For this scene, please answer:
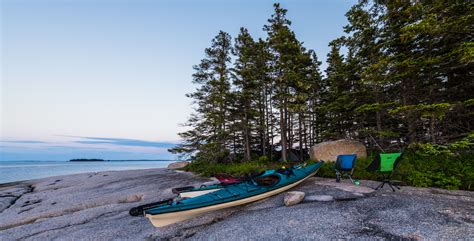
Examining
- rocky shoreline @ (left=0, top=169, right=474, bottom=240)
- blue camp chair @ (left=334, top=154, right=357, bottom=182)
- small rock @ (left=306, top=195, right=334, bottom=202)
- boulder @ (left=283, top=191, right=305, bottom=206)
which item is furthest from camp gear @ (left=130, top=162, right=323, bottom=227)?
blue camp chair @ (left=334, top=154, right=357, bottom=182)

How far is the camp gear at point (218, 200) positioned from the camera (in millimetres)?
4317

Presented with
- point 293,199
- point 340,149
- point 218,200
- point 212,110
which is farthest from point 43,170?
point 340,149

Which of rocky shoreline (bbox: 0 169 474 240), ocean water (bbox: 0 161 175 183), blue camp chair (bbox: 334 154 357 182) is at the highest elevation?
blue camp chair (bbox: 334 154 357 182)

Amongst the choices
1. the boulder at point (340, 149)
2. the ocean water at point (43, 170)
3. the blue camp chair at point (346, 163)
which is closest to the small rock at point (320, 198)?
the blue camp chair at point (346, 163)

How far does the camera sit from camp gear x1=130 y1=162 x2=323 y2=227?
432 centimetres

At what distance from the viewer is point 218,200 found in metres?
4.75

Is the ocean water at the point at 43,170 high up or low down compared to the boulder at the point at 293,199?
down

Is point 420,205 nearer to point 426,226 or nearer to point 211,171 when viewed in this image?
point 426,226

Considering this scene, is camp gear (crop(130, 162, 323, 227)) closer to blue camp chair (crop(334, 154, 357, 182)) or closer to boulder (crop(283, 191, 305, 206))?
boulder (crop(283, 191, 305, 206))

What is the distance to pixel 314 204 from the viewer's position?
16.8 ft

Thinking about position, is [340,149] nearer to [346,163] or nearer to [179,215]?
[346,163]

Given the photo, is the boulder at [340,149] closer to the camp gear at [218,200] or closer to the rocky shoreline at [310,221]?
the rocky shoreline at [310,221]

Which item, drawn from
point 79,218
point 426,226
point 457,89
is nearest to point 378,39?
point 457,89

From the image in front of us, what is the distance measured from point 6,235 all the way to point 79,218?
1.64 metres
